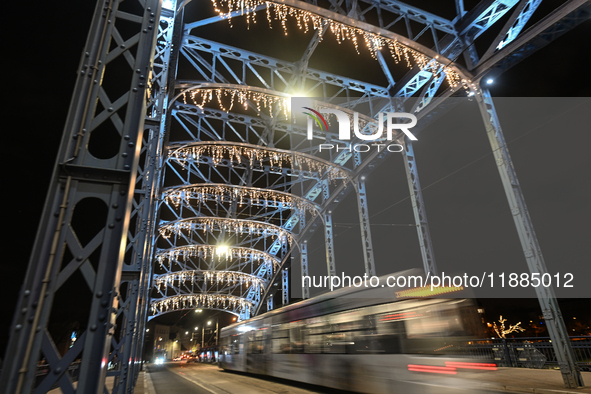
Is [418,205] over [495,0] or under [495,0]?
under

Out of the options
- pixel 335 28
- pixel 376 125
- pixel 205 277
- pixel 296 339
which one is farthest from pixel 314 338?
pixel 205 277

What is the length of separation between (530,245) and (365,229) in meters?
9.86

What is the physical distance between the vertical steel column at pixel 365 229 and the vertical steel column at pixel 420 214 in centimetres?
428

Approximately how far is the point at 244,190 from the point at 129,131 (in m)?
19.4

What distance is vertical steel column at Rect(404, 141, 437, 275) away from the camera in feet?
47.4

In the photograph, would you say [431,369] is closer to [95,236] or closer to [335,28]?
[95,236]

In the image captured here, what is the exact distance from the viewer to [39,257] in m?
2.37

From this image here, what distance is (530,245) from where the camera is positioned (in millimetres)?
10062

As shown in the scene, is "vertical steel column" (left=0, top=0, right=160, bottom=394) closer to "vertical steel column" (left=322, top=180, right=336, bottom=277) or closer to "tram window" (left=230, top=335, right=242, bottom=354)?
"tram window" (left=230, top=335, right=242, bottom=354)

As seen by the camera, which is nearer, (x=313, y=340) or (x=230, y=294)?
(x=313, y=340)

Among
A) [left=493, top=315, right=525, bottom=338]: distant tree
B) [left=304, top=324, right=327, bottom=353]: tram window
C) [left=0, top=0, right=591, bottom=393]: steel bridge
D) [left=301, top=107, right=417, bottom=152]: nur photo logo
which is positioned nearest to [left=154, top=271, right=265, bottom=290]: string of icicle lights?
[left=0, top=0, right=591, bottom=393]: steel bridge

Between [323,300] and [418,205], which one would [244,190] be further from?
[323,300]

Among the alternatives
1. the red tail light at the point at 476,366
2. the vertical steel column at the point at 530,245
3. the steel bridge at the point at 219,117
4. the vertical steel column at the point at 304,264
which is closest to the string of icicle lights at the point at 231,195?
the steel bridge at the point at 219,117

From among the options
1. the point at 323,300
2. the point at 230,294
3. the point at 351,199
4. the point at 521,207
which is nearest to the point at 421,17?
the point at 521,207
